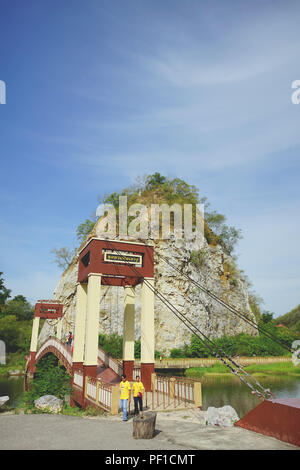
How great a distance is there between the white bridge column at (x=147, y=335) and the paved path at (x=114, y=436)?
5.54 m

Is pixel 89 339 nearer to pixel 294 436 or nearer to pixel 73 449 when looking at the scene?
pixel 73 449

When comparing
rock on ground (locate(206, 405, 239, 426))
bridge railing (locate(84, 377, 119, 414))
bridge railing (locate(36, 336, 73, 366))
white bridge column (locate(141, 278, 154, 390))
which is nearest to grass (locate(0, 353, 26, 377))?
bridge railing (locate(36, 336, 73, 366))

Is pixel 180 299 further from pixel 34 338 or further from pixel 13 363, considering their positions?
pixel 13 363

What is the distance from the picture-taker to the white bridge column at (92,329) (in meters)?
16.1

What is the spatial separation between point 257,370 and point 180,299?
1275 centimetres

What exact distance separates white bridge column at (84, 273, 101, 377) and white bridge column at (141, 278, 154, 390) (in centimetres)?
258

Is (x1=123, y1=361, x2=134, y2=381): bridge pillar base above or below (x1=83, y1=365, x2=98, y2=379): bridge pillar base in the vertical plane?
below

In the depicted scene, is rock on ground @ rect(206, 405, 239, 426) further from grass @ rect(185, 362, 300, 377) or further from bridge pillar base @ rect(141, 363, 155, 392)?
grass @ rect(185, 362, 300, 377)

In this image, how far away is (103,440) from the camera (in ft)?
29.0

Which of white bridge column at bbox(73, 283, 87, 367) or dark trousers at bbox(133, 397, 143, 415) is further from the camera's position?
white bridge column at bbox(73, 283, 87, 367)

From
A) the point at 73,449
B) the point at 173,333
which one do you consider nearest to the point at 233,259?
the point at 173,333

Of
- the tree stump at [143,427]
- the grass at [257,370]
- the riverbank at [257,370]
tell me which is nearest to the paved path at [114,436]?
the tree stump at [143,427]

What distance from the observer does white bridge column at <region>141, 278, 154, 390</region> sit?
17.1m

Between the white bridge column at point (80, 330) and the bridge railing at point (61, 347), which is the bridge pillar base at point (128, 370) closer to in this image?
the white bridge column at point (80, 330)
